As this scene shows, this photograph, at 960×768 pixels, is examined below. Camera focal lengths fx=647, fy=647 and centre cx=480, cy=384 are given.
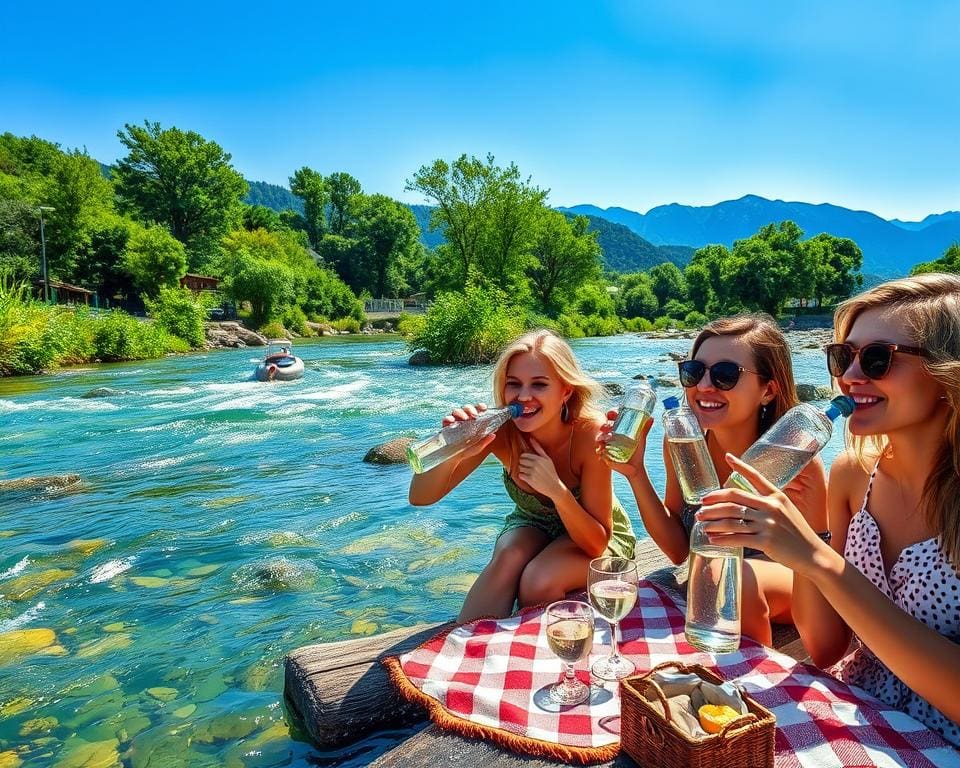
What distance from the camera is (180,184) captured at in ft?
191

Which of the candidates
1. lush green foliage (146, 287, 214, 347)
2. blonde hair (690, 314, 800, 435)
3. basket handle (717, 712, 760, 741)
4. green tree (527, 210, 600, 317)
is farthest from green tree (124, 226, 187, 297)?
basket handle (717, 712, 760, 741)

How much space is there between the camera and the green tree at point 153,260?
141 ft

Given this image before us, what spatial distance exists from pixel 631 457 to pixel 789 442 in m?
0.94

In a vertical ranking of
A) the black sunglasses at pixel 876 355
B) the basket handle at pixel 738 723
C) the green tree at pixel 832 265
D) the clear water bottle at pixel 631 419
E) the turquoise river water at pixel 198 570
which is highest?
the green tree at pixel 832 265

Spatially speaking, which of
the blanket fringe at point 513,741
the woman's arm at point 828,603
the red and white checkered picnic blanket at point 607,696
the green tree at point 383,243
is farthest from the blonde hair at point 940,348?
the green tree at point 383,243

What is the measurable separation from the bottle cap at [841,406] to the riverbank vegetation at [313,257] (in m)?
23.7

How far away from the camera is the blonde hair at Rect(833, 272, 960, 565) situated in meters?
1.89

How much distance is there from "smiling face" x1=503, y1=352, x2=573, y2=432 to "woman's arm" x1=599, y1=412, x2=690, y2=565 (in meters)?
0.57

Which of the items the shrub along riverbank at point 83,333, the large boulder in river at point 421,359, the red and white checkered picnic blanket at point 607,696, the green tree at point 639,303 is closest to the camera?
the red and white checkered picnic blanket at point 607,696

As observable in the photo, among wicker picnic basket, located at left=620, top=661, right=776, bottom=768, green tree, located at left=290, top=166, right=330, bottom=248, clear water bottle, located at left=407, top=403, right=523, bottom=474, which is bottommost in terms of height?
wicker picnic basket, located at left=620, top=661, right=776, bottom=768

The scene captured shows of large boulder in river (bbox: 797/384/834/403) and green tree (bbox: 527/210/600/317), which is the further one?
green tree (bbox: 527/210/600/317)

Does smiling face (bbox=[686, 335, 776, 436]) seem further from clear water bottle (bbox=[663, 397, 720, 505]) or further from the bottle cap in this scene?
the bottle cap

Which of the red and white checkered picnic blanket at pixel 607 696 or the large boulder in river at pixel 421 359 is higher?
the red and white checkered picnic blanket at pixel 607 696

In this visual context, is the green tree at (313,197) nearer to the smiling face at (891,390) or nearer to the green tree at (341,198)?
the green tree at (341,198)
